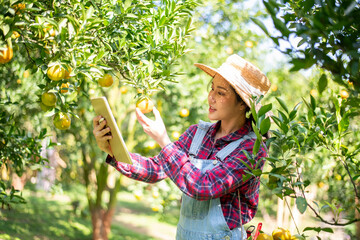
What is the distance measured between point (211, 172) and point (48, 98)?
752mm

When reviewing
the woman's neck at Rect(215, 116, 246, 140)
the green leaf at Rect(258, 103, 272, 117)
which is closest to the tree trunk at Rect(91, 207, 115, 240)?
the woman's neck at Rect(215, 116, 246, 140)

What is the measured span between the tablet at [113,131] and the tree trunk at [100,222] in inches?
168

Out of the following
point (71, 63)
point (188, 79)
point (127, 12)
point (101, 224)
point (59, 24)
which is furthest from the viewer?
point (101, 224)

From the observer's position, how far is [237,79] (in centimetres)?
176

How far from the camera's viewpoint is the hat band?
5.68 ft

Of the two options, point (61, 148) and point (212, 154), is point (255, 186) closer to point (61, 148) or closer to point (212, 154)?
point (212, 154)

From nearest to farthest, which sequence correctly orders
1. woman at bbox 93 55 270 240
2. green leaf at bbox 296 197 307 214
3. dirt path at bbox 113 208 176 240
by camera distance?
green leaf at bbox 296 197 307 214 → woman at bbox 93 55 270 240 → dirt path at bbox 113 208 176 240

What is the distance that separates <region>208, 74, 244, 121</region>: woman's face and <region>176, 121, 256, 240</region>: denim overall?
14 centimetres

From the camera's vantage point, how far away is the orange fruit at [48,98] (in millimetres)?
1578

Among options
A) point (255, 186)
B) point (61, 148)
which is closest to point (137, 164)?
point (255, 186)

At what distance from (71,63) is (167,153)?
20.6 inches

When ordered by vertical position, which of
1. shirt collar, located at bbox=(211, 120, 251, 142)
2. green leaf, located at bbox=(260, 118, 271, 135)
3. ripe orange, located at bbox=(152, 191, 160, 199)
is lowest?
ripe orange, located at bbox=(152, 191, 160, 199)

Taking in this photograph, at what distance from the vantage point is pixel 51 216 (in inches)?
271

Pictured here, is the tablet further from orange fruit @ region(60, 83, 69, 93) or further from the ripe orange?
the ripe orange
